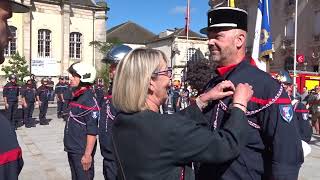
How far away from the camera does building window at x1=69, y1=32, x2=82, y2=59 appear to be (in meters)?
45.8

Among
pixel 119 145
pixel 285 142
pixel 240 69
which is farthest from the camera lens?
pixel 240 69

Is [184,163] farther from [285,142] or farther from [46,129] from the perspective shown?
[46,129]

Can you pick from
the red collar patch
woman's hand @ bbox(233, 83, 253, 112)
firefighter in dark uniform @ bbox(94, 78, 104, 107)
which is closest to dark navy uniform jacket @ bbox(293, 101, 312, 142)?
firefighter in dark uniform @ bbox(94, 78, 104, 107)

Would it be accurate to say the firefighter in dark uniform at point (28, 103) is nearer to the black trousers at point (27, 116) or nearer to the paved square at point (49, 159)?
the black trousers at point (27, 116)

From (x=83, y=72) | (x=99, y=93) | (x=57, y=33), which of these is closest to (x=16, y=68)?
(x=57, y=33)

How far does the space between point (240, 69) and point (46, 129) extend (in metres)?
14.1

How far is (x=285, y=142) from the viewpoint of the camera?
9.14 ft

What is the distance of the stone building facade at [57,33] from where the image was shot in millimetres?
40844

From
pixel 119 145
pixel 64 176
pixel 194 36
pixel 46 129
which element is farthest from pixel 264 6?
pixel 194 36

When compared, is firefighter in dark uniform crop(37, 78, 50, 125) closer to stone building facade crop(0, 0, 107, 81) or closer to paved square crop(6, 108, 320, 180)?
paved square crop(6, 108, 320, 180)

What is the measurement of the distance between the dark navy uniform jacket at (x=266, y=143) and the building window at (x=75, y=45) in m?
44.1

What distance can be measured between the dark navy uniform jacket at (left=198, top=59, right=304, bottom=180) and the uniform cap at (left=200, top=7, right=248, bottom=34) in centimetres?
40

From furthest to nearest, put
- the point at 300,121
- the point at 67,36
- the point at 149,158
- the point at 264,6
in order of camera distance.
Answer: the point at 67,36
the point at 264,6
the point at 300,121
the point at 149,158

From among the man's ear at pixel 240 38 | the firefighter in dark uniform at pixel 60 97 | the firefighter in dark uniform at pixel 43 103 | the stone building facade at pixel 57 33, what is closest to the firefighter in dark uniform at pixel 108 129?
the man's ear at pixel 240 38
